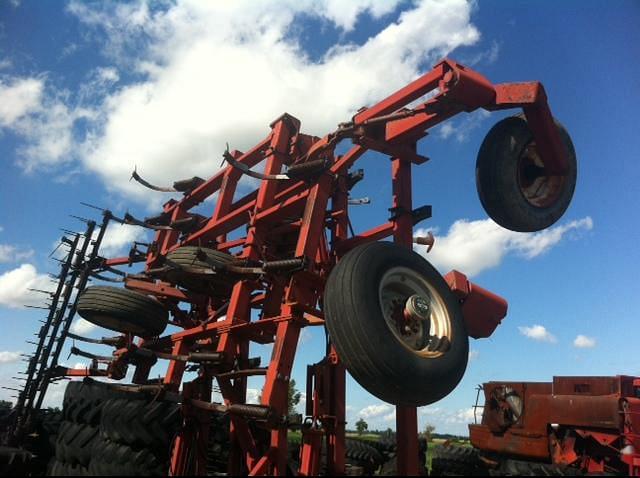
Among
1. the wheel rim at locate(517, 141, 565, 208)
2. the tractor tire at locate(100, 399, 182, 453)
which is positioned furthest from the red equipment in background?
the tractor tire at locate(100, 399, 182, 453)

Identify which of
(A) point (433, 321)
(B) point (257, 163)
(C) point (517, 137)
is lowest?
(A) point (433, 321)

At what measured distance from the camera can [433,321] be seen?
526cm

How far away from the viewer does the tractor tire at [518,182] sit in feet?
19.2

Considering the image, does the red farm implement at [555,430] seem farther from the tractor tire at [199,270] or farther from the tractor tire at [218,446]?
the tractor tire at [199,270]

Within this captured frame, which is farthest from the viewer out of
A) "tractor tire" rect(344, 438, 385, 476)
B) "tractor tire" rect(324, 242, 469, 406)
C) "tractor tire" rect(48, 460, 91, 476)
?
"tractor tire" rect(344, 438, 385, 476)

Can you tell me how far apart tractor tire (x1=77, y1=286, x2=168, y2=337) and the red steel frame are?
0.48 meters

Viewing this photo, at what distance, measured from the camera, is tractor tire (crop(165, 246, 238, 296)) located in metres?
6.50

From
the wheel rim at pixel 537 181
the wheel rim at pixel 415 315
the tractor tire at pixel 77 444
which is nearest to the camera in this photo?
the wheel rim at pixel 415 315

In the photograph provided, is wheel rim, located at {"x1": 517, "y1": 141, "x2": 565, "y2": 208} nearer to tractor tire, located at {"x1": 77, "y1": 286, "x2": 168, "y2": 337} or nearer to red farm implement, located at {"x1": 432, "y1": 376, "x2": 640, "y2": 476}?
red farm implement, located at {"x1": 432, "y1": 376, "x2": 640, "y2": 476}

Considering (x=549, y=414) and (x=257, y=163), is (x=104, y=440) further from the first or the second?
(x=549, y=414)

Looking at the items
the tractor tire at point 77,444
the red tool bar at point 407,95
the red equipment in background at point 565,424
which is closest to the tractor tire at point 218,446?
the tractor tire at point 77,444

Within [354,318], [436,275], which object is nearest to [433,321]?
[436,275]

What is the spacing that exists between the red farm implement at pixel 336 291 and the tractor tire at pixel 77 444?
1.49ft

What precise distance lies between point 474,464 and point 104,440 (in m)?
6.64
